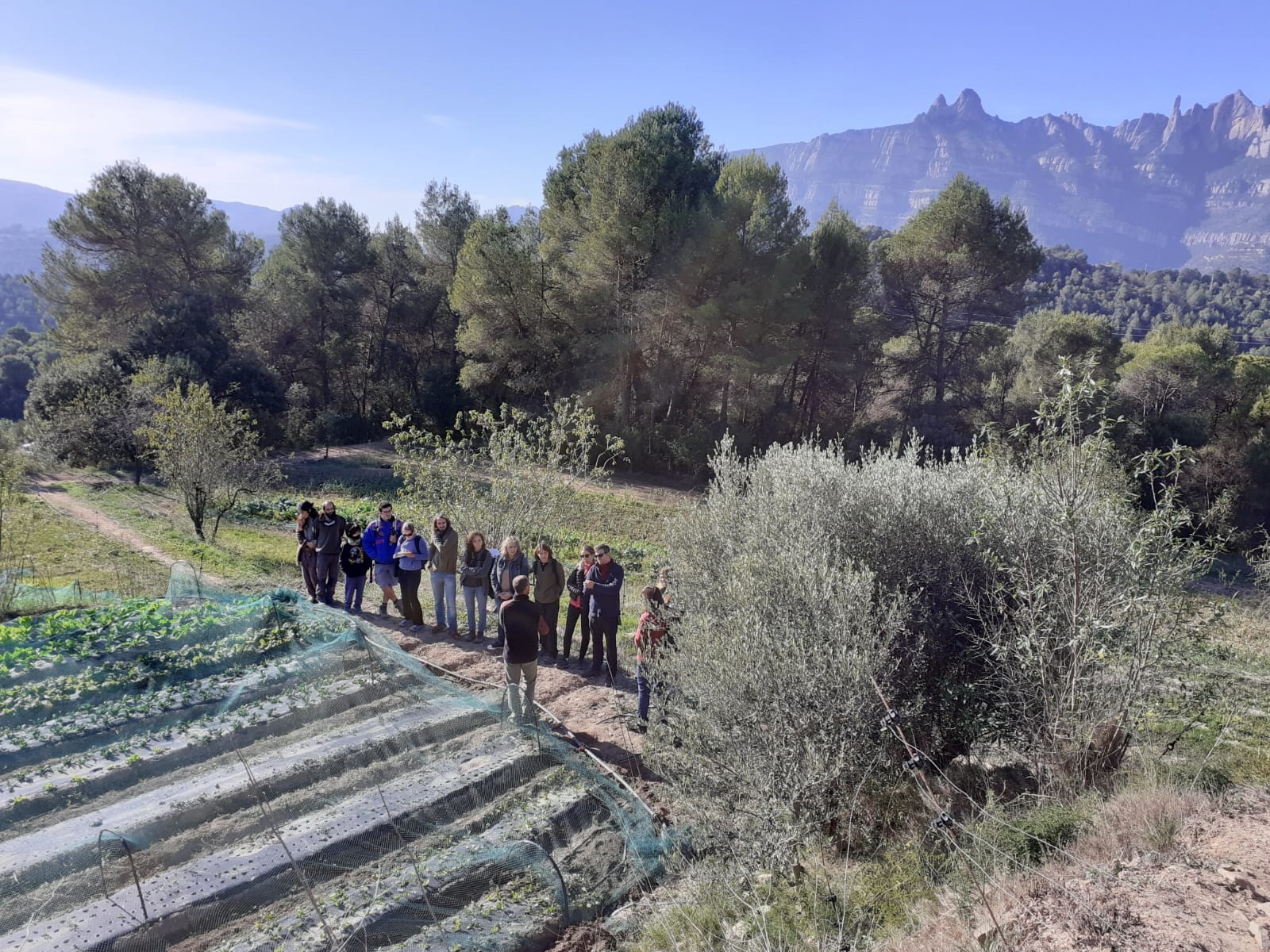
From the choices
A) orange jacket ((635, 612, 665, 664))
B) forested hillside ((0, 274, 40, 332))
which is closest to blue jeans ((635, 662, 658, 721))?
orange jacket ((635, 612, 665, 664))

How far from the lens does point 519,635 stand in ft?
24.1

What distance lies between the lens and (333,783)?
6219 mm

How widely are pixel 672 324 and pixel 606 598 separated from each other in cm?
2053

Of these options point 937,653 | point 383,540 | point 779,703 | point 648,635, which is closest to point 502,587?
point 648,635

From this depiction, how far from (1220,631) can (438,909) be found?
7085mm

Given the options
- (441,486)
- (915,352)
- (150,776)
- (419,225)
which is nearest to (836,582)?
(150,776)

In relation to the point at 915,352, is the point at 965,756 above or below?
below

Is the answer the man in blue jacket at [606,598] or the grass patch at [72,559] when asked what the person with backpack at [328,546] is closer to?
the grass patch at [72,559]

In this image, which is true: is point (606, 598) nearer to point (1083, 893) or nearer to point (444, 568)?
point (444, 568)

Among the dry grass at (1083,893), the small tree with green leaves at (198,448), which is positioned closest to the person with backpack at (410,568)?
the dry grass at (1083,893)

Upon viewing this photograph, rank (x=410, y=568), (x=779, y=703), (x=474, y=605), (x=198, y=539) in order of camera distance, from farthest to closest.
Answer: (x=198, y=539) → (x=410, y=568) → (x=474, y=605) → (x=779, y=703)

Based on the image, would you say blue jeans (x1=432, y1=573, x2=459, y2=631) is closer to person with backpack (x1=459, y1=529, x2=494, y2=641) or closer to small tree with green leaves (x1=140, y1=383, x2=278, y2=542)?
person with backpack (x1=459, y1=529, x2=494, y2=641)

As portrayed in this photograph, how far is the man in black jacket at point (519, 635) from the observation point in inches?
287

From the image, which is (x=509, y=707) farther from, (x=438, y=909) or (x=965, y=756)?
(x=965, y=756)
